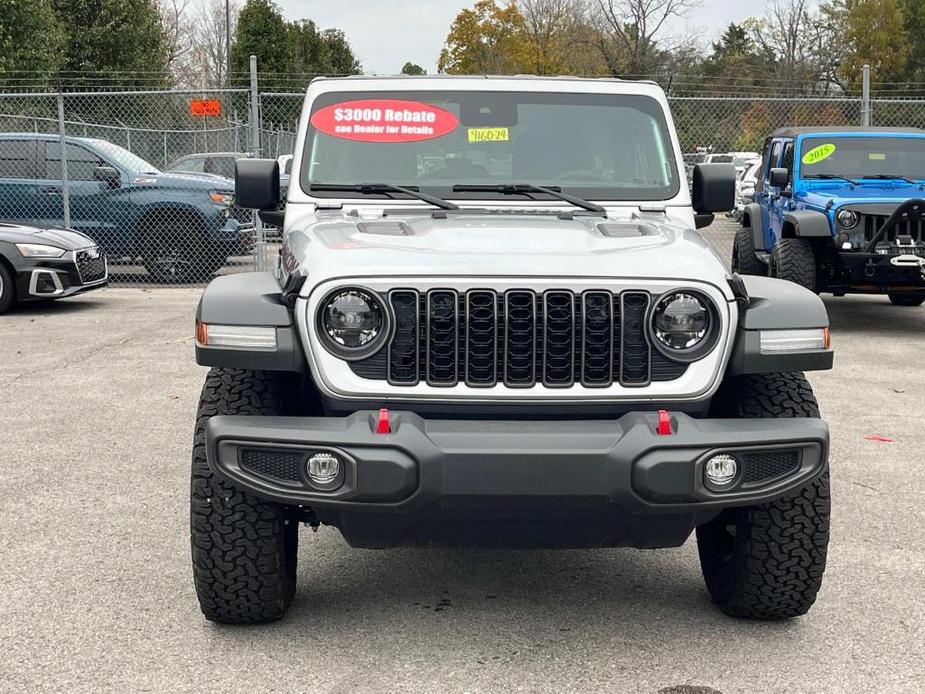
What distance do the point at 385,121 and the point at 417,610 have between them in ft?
6.41

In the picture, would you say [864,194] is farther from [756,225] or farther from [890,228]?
[756,225]

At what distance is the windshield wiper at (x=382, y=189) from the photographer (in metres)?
4.60

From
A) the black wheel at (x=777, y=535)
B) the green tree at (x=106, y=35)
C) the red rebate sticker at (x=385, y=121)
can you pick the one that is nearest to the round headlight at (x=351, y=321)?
the black wheel at (x=777, y=535)

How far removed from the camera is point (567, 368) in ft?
11.7

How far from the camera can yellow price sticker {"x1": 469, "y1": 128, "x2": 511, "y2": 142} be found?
4859mm

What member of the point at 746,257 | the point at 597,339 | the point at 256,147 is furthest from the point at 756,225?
the point at 597,339

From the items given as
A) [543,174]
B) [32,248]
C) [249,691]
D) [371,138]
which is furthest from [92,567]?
[32,248]

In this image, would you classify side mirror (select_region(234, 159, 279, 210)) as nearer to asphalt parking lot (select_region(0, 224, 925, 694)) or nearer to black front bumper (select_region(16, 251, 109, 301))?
asphalt parking lot (select_region(0, 224, 925, 694))

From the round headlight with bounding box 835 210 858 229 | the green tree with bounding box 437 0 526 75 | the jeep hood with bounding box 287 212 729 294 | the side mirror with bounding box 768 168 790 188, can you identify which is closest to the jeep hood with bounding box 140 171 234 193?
the side mirror with bounding box 768 168 790 188

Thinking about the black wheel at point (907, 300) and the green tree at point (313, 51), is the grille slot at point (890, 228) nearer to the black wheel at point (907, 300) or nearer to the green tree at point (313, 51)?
the black wheel at point (907, 300)

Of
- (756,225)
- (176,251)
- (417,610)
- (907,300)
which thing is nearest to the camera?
(417,610)

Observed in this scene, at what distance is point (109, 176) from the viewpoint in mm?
14578

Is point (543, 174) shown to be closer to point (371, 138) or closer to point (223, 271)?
point (371, 138)

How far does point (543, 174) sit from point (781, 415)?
154 centimetres
